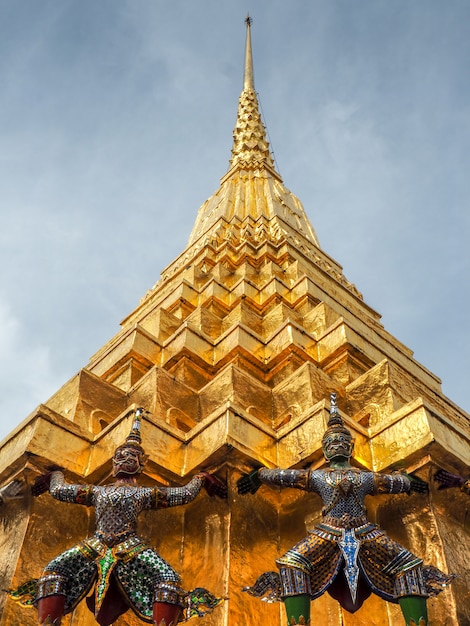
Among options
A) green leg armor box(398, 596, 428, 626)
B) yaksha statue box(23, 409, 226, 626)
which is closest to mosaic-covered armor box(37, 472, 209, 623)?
yaksha statue box(23, 409, 226, 626)


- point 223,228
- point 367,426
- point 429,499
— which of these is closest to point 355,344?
point 367,426

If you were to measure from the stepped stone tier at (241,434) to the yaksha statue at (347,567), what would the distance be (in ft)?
3.34

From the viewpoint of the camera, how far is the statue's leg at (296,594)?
6.41 metres

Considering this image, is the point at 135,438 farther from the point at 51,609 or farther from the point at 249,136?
the point at 249,136

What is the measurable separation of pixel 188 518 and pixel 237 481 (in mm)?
852

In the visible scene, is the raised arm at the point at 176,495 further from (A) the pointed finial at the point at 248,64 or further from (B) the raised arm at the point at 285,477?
(A) the pointed finial at the point at 248,64

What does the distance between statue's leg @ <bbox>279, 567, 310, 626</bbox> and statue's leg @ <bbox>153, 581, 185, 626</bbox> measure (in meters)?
0.94

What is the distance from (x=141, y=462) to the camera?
7863 millimetres

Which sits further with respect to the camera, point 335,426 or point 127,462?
point 335,426

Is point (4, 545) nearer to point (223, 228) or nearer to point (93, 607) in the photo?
point (93, 607)

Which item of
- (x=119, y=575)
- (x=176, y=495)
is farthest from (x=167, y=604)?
(x=176, y=495)

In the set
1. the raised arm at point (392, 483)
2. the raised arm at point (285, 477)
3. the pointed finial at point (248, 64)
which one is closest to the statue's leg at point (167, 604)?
the raised arm at point (285, 477)

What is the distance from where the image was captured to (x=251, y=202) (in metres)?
25.4

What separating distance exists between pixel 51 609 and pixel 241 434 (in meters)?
3.19
